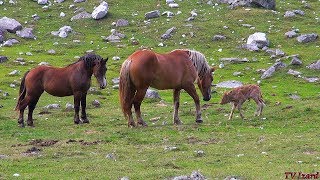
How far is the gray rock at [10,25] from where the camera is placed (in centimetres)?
4328

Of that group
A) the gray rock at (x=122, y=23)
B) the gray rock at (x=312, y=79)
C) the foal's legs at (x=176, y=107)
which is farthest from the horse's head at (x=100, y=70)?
the gray rock at (x=122, y=23)

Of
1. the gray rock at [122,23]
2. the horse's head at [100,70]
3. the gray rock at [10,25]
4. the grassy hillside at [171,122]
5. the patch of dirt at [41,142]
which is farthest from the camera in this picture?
the gray rock at [122,23]

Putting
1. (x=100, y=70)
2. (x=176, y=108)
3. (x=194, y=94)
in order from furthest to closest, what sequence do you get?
(x=100, y=70), (x=194, y=94), (x=176, y=108)

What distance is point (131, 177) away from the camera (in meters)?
12.6

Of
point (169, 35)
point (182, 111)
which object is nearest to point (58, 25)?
point (169, 35)

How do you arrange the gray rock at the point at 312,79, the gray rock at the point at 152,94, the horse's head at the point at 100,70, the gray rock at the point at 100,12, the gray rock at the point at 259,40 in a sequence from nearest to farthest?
the horse's head at the point at 100,70
the gray rock at the point at 152,94
the gray rock at the point at 312,79
the gray rock at the point at 259,40
the gray rock at the point at 100,12

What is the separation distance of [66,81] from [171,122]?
375 centimetres

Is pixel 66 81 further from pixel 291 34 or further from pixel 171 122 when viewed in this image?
pixel 291 34

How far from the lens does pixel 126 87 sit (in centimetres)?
1984

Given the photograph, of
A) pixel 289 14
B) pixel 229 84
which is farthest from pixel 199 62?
pixel 289 14

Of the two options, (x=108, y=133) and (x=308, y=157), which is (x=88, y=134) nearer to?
(x=108, y=133)

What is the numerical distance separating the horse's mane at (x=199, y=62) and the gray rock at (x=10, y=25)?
2436 cm

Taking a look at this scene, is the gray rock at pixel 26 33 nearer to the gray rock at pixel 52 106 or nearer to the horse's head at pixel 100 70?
the gray rock at pixel 52 106

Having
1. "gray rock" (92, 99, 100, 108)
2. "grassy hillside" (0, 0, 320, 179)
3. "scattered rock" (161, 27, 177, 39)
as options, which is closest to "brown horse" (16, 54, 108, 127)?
"grassy hillside" (0, 0, 320, 179)
